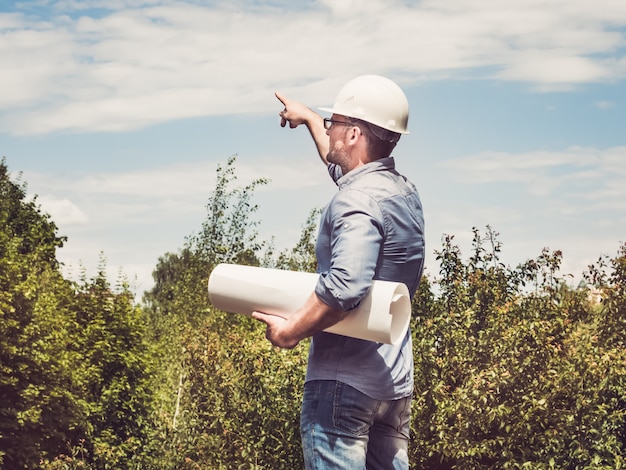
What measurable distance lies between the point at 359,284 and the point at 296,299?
1.49 ft

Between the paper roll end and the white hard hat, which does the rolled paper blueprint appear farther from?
the white hard hat

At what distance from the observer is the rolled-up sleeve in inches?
161

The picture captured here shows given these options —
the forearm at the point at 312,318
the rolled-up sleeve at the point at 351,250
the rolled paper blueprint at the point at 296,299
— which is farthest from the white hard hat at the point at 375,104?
the forearm at the point at 312,318

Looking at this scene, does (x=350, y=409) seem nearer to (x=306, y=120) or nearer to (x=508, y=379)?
(x=306, y=120)

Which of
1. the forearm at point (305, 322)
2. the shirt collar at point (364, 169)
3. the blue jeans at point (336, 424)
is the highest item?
the shirt collar at point (364, 169)

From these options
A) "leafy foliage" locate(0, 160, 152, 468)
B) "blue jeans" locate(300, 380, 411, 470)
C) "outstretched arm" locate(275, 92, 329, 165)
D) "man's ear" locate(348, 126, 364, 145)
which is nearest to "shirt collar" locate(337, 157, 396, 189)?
"man's ear" locate(348, 126, 364, 145)

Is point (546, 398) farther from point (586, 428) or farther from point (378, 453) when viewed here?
point (378, 453)

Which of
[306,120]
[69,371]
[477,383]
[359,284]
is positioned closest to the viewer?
[359,284]

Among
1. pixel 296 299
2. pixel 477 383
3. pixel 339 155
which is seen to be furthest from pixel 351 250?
pixel 477 383

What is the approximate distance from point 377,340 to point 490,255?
37.8 ft

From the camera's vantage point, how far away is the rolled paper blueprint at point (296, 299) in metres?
4.19

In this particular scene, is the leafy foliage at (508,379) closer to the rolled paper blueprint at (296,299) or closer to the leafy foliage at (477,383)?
the leafy foliage at (477,383)

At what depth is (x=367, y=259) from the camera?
162 inches

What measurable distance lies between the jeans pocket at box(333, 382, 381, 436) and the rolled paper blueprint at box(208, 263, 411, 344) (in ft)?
0.88
